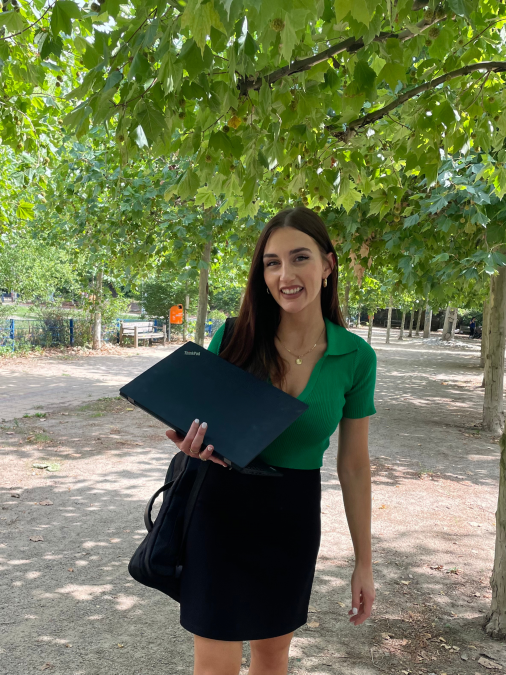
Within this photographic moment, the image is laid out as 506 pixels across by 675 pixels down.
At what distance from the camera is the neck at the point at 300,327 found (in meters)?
2.18

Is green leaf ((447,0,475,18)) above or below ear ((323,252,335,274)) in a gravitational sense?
above

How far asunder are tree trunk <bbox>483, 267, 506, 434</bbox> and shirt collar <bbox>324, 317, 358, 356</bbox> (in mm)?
7824

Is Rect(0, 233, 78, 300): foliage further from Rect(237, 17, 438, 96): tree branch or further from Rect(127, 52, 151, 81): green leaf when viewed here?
Rect(127, 52, 151, 81): green leaf

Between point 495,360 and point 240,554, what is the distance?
845cm

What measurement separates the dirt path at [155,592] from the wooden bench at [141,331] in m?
15.7

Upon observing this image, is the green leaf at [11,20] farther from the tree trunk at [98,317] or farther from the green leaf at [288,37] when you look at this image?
the tree trunk at [98,317]

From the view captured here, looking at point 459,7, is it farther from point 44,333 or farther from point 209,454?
point 44,333

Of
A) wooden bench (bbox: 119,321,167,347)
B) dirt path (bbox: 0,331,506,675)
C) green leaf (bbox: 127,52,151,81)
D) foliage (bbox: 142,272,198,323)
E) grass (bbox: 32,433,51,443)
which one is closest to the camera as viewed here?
green leaf (bbox: 127,52,151,81)

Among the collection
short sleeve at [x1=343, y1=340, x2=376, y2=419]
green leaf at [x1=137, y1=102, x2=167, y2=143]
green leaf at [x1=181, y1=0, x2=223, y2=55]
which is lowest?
short sleeve at [x1=343, y1=340, x2=376, y2=419]

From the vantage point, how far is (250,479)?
6.25 ft

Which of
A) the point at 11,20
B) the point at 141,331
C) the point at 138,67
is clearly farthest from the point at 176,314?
the point at 138,67

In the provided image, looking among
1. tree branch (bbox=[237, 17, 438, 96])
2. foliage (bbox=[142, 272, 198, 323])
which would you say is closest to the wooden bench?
foliage (bbox=[142, 272, 198, 323])

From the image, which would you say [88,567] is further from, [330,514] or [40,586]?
[330,514]

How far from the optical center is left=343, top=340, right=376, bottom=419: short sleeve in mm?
2111
